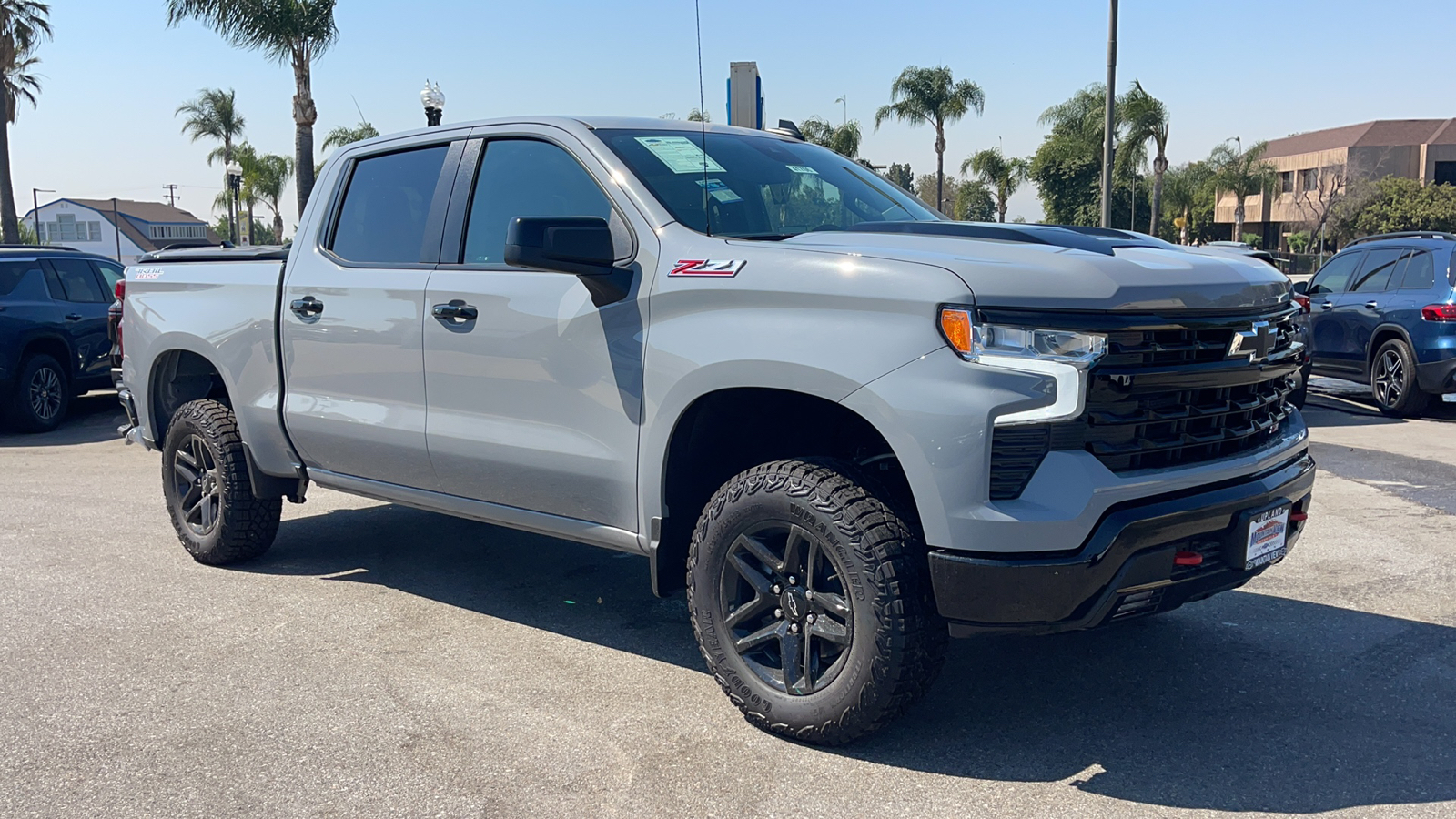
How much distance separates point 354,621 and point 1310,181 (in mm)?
89300

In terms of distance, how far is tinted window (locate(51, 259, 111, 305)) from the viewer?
12.0 meters

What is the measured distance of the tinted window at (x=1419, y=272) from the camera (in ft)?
34.8

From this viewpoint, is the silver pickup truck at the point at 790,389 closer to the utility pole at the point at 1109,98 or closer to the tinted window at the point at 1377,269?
the tinted window at the point at 1377,269

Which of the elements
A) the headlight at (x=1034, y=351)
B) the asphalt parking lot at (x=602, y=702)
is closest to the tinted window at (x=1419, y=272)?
the asphalt parking lot at (x=602, y=702)

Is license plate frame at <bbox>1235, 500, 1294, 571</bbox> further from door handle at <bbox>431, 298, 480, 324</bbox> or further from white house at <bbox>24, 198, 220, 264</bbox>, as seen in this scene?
white house at <bbox>24, 198, 220, 264</bbox>

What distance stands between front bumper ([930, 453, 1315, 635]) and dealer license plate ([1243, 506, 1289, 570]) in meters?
0.06

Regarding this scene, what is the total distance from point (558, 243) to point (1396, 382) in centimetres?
963

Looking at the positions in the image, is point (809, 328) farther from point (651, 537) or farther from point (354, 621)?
point (354, 621)

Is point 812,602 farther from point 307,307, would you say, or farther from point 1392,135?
point 1392,135

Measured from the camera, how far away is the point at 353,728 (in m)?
3.79

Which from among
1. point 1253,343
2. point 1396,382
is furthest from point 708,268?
point 1396,382

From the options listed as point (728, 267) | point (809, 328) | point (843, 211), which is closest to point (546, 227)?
point (728, 267)

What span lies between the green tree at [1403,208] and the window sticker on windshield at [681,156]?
66.8 metres

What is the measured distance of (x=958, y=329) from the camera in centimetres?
316
